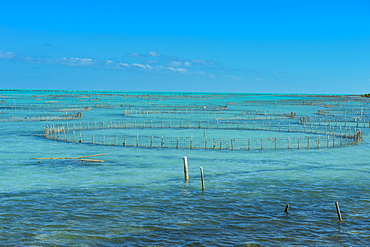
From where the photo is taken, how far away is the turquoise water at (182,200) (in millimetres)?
20688

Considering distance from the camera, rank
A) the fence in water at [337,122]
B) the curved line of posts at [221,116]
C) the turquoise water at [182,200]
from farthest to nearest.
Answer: the curved line of posts at [221,116]
the fence in water at [337,122]
the turquoise water at [182,200]

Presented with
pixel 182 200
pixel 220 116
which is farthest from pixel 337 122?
pixel 182 200

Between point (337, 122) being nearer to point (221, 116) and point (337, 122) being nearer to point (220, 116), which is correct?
point (221, 116)

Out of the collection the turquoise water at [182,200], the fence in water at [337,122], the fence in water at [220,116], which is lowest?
the turquoise water at [182,200]

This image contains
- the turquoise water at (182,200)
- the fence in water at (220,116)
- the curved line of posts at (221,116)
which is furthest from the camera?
the fence in water at (220,116)

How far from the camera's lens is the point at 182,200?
2727 centimetres

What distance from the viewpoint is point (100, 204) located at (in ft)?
86.3

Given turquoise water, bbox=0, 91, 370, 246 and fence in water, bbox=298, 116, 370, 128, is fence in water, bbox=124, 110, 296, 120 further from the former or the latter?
turquoise water, bbox=0, 91, 370, 246

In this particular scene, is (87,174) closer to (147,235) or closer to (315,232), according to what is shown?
(147,235)

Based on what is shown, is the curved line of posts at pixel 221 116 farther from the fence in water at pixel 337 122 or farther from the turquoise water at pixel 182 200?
the turquoise water at pixel 182 200

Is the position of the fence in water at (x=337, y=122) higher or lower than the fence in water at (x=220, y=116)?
lower

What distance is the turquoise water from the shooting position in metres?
20.7

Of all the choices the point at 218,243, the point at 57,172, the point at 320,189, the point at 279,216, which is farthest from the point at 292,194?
the point at 57,172

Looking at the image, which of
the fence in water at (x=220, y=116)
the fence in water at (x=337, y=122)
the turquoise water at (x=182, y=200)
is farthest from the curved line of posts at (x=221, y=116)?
the turquoise water at (x=182, y=200)
